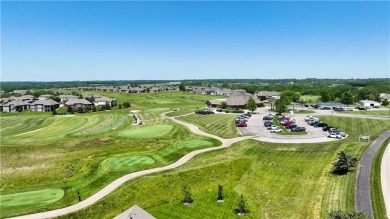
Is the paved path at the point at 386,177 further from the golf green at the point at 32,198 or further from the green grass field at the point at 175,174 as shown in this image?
the golf green at the point at 32,198

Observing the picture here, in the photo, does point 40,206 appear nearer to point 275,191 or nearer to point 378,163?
point 275,191

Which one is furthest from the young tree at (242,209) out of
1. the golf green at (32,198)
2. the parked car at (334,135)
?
the parked car at (334,135)

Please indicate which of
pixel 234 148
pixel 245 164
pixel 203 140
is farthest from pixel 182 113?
pixel 245 164

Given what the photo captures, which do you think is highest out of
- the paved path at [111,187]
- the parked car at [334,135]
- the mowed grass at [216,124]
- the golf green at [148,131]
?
the parked car at [334,135]

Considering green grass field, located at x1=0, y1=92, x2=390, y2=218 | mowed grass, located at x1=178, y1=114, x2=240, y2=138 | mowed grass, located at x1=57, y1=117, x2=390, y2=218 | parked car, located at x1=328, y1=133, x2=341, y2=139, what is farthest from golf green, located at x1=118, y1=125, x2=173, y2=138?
parked car, located at x1=328, y1=133, x2=341, y2=139

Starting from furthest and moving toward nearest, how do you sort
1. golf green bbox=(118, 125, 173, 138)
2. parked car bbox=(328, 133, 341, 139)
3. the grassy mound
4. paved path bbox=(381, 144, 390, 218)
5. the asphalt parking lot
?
golf green bbox=(118, 125, 173, 138), parked car bbox=(328, 133, 341, 139), the asphalt parking lot, the grassy mound, paved path bbox=(381, 144, 390, 218)

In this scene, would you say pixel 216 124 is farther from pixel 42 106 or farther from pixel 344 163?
pixel 42 106

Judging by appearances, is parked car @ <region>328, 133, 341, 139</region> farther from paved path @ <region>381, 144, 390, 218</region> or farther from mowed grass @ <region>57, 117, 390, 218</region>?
paved path @ <region>381, 144, 390, 218</region>
